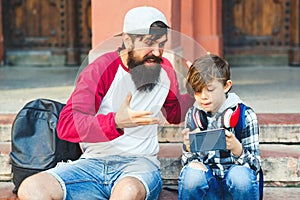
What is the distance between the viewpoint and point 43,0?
8.73 meters

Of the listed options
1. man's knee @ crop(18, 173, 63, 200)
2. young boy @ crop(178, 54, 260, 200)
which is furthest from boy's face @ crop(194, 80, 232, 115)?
man's knee @ crop(18, 173, 63, 200)

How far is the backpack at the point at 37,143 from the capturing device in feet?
13.3

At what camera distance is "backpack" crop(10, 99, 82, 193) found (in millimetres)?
4039

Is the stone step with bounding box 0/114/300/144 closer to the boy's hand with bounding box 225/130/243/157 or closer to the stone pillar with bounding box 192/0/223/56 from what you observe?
the boy's hand with bounding box 225/130/243/157

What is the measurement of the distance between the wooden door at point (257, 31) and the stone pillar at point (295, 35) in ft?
0.19

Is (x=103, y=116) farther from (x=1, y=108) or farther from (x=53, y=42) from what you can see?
(x=53, y=42)

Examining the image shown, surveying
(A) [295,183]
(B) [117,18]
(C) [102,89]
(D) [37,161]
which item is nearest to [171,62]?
(C) [102,89]

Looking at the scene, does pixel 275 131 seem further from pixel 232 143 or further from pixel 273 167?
pixel 232 143

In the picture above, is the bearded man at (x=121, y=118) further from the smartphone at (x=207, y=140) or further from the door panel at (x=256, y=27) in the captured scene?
the door panel at (x=256, y=27)

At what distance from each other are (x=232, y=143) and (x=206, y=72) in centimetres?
37

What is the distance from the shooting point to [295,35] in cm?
838

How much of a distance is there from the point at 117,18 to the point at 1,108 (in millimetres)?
1195

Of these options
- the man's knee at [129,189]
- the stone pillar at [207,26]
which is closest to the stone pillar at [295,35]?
the stone pillar at [207,26]

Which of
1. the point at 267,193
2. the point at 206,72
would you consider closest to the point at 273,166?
the point at 267,193
